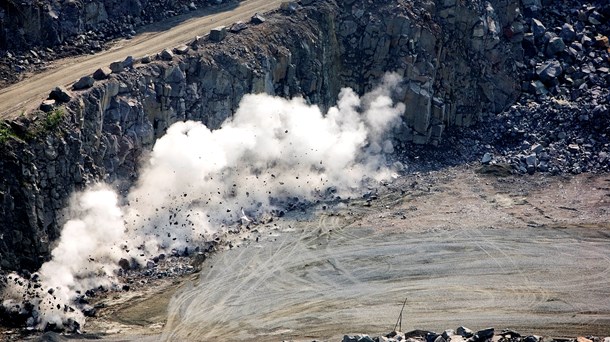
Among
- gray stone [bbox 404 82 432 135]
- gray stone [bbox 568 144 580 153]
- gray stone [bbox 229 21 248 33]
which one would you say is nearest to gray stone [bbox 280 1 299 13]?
gray stone [bbox 229 21 248 33]

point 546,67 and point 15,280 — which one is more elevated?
point 546,67

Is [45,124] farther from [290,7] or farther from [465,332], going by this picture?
[465,332]

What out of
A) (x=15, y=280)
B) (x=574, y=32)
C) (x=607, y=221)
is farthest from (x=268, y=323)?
(x=574, y=32)

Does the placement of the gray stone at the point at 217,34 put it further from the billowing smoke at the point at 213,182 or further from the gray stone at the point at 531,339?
the gray stone at the point at 531,339

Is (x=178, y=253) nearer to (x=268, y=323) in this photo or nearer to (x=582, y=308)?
(x=268, y=323)

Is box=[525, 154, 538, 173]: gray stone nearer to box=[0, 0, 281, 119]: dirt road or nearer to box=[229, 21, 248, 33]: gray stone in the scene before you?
box=[0, 0, 281, 119]: dirt road

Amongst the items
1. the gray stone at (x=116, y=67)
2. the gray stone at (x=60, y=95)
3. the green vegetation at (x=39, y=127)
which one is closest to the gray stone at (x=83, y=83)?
the gray stone at (x=60, y=95)

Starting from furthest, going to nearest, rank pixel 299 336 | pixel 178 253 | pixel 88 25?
pixel 88 25, pixel 178 253, pixel 299 336

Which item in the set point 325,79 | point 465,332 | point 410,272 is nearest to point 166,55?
point 325,79
